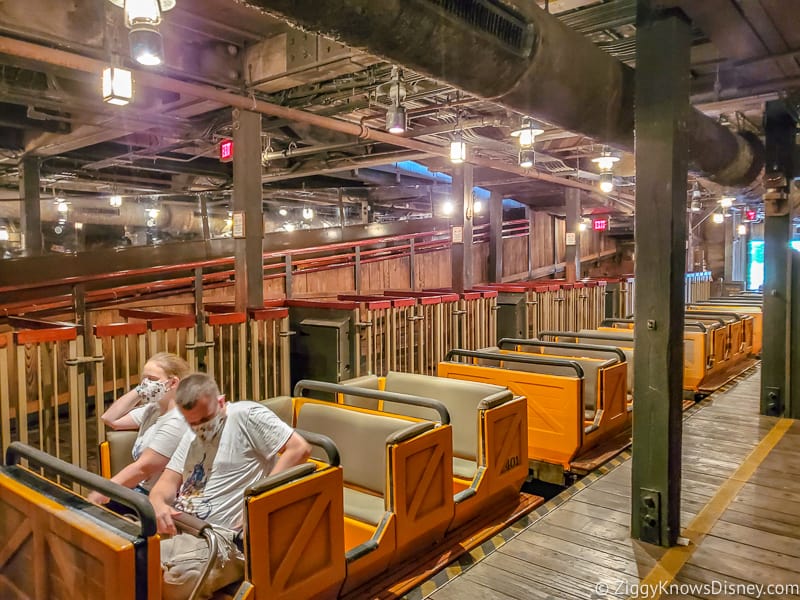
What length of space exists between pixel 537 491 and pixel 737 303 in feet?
24.4

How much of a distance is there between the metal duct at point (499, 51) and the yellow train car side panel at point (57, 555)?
175 cm

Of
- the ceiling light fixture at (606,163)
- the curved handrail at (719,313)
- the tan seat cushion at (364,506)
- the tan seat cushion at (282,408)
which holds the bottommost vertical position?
the tan seat cushion at (364,506)

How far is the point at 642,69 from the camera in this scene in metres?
3.23

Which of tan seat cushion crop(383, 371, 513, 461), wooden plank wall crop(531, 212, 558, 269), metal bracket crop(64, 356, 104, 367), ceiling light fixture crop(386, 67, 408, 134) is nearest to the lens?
tan seat cushion crop(383, 371, 513, 461)

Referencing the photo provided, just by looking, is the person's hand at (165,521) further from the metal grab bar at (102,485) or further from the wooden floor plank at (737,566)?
the wooden floor plank at (737,566)

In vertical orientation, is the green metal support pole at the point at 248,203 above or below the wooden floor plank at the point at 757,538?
above

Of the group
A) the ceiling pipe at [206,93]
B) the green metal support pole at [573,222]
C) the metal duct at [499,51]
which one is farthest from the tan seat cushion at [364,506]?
the green metal support pole at [573,222]

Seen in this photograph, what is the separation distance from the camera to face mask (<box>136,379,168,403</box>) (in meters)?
3.19

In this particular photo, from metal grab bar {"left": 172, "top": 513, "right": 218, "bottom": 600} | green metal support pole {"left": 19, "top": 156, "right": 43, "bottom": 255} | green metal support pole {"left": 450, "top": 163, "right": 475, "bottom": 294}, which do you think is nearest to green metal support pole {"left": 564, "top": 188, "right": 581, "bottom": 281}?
green metal support pole {"left": 450, "top": 163, "right": 475, "bottom": 294}

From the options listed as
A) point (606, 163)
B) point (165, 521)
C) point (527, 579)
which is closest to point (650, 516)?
point (527, 579)

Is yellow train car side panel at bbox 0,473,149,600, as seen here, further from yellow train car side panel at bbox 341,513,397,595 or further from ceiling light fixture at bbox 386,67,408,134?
ceiling light fixture at bbox 386,67,408,134

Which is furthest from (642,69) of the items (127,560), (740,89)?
(127,560)

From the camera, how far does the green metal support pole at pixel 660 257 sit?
124 inches

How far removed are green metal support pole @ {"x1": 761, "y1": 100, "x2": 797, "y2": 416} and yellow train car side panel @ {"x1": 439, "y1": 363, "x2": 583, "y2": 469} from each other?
246 centimetres
